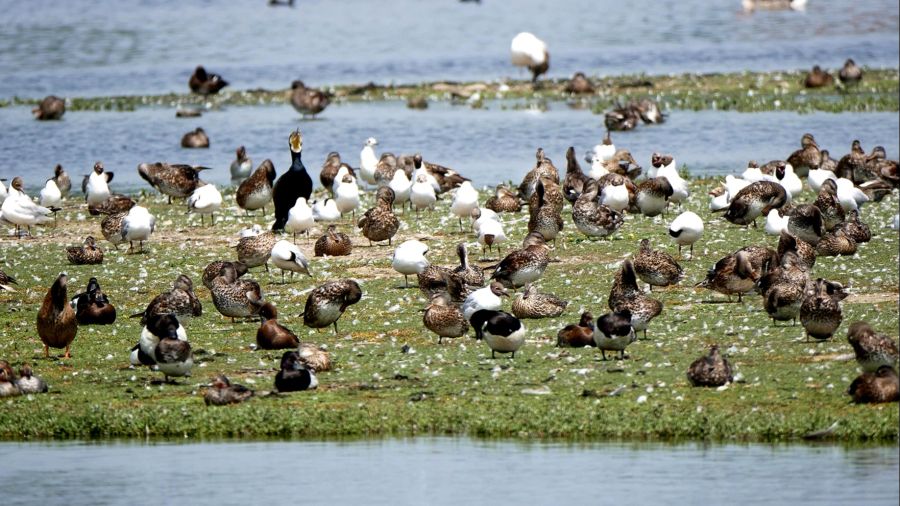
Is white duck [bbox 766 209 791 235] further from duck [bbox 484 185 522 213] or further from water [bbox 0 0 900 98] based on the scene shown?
water [bbox 0 0 900 98]

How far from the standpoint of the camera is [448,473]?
15664 mm

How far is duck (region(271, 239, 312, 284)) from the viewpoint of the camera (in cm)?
2383

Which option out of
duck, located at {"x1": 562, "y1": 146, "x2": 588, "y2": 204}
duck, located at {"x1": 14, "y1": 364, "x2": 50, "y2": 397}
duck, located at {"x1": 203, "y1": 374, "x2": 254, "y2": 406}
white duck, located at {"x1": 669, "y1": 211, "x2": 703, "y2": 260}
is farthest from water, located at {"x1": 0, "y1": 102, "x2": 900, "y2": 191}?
duck, located at {"x1": 203, "y1": 374, "x2": 254, "y2": 406}

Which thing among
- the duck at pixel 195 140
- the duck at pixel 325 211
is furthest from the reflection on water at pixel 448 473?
the duck at pixel 195 140

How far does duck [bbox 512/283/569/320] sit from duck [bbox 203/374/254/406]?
4.67 metres

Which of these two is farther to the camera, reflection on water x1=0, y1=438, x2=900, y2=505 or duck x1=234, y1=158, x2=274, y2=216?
duck x1=234, y1=158, x2=274, y2=216

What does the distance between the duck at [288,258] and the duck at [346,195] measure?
5.55 m

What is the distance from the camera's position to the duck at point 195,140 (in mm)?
43656

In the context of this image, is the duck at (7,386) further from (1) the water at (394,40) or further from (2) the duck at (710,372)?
(1) the water at (394,40)

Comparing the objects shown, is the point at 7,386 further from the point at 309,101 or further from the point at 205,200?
the point at 309,101

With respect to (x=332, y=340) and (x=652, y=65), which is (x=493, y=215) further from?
(x=652, y=65)

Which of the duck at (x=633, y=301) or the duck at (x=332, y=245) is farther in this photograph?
the duck at (x=332, y=245)

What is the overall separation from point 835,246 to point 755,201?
9.40ft

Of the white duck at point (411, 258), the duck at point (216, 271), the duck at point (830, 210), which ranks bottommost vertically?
the duck at point (216, 271)
